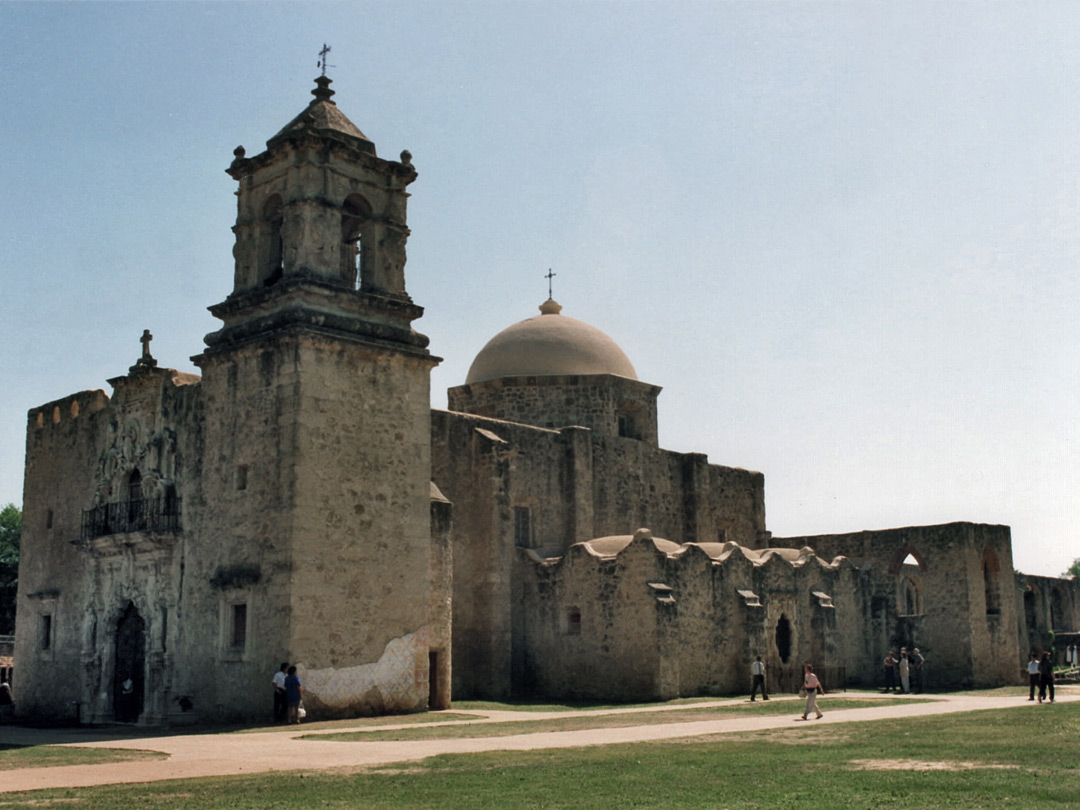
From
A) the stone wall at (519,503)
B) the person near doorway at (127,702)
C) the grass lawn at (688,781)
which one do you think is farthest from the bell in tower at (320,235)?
the grass lawn at (688,781)

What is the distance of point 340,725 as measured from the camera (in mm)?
20078

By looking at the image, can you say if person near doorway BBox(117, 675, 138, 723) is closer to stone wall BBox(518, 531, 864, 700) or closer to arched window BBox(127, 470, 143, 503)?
arched window BBox(127, 470, 143, 503)

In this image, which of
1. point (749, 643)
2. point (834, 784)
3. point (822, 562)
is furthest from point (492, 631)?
→ point (834, 784)

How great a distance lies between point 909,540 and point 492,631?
14.3m

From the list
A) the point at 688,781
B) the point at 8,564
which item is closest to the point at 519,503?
the point at 688,781

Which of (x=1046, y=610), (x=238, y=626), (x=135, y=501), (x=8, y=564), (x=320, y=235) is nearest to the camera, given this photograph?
(x=238, y=626)

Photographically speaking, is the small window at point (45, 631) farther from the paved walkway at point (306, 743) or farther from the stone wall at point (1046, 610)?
the stone wall at point (1046, 610)

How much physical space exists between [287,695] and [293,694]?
12 centimetres

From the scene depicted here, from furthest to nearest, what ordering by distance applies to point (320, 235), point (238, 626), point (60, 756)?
point (320, 235), point (238, 626), point (60, 756)

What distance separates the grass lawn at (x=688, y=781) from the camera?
10.3 metres

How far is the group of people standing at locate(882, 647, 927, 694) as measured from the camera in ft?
101

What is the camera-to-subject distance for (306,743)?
16.6 metres

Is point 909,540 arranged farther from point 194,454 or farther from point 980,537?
point 194,454

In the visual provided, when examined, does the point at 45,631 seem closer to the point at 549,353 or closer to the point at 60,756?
the point at 60,756
